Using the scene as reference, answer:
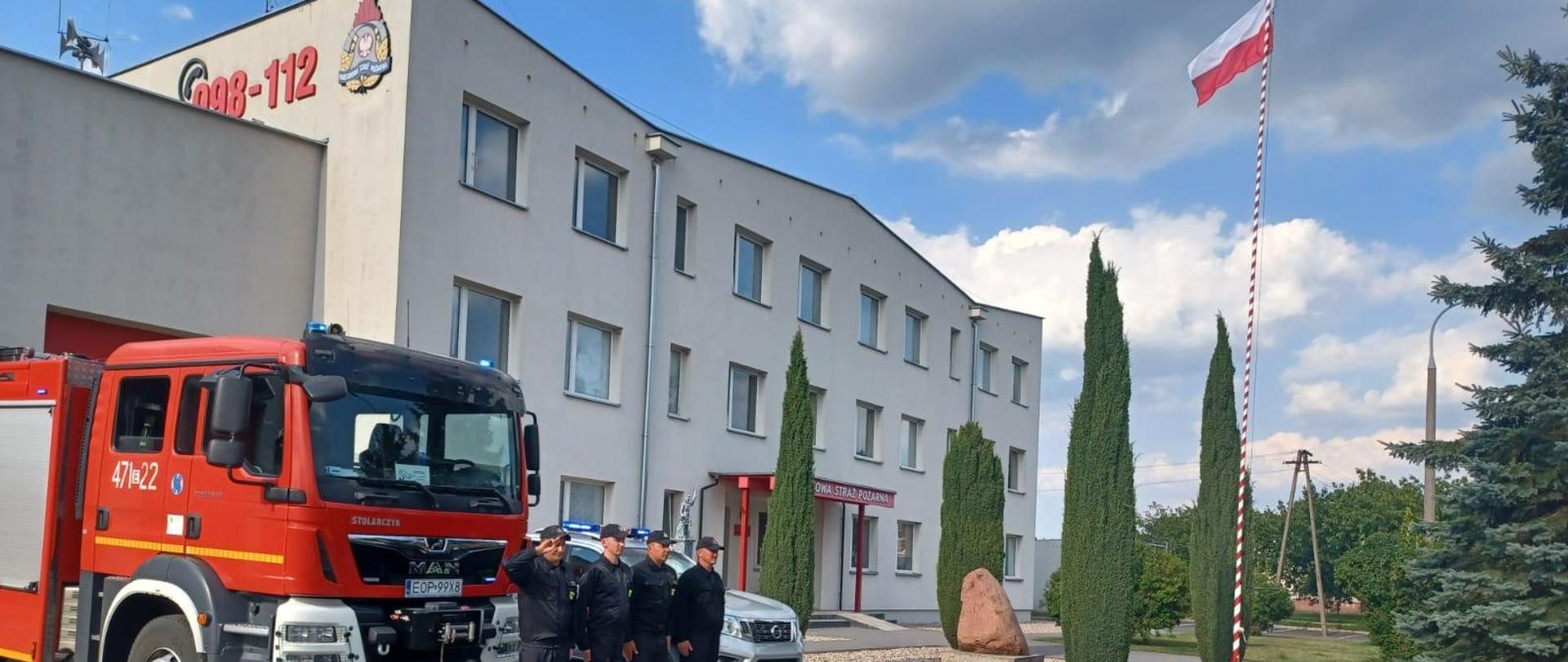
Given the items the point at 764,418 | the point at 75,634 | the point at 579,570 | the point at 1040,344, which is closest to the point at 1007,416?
the point at 1040,344

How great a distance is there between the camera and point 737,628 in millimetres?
14648

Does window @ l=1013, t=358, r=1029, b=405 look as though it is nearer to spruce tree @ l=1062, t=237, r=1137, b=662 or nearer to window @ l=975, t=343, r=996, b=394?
window @ l=975, t=343, r=996, b=394

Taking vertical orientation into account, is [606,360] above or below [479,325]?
below

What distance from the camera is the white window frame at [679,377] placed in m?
24.1

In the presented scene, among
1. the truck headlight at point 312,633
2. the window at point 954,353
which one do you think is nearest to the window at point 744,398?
the window at point 954,353

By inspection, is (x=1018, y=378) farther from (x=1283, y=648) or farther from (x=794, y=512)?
(x=794, y=512)

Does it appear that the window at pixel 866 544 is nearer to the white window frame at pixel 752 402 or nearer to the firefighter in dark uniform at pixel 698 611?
the white window frame at pixel 752 402

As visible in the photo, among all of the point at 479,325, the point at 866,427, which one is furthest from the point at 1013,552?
the point at 479,325

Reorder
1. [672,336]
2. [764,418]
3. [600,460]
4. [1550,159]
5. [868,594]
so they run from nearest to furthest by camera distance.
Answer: [1550,159]
[600,460]
[672,336]
[764,418]
[868,594]

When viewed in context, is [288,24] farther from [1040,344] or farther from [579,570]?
[1040,344]

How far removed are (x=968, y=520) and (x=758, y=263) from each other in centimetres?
699

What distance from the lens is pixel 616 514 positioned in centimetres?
2205

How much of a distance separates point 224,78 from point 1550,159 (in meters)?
18.2

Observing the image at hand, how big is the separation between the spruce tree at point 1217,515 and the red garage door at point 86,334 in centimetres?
1708
